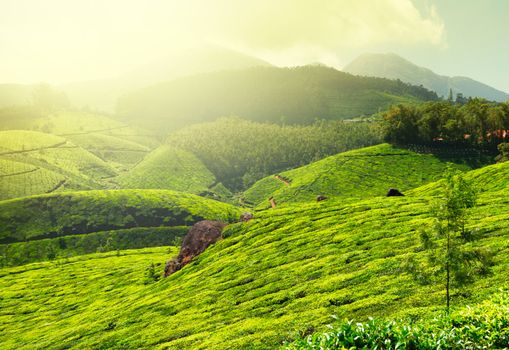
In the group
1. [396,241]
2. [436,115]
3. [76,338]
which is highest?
[436,115]

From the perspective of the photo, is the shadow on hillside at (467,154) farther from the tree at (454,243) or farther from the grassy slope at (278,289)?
the tree at (454,243)

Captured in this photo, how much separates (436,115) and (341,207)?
476 ft

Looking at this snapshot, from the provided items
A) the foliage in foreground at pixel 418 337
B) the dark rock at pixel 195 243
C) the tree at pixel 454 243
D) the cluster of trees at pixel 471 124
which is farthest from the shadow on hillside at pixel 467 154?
the foliage in foreground at pixel 418 337

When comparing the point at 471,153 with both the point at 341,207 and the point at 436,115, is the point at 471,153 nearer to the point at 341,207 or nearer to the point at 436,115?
the point at 436,115

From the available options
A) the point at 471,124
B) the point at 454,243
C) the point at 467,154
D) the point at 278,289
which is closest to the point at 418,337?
the point at 454,243

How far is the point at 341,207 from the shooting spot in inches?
3438

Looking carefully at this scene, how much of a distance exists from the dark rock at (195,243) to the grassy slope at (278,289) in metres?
4.56

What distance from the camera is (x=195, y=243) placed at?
9156 cm

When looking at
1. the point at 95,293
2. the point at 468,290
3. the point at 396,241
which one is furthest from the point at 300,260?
the point at 95,293

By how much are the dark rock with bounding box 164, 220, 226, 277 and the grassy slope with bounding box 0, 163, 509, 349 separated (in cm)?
456

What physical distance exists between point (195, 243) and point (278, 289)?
147 ft

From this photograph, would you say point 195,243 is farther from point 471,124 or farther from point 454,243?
point 471,124

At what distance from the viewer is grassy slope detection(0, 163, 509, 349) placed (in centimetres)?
3750

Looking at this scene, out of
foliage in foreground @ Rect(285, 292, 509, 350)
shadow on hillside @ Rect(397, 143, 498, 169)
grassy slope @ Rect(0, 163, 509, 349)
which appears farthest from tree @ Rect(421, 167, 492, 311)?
shadow on hillside @ Rect(397, 143, 498, 169)
